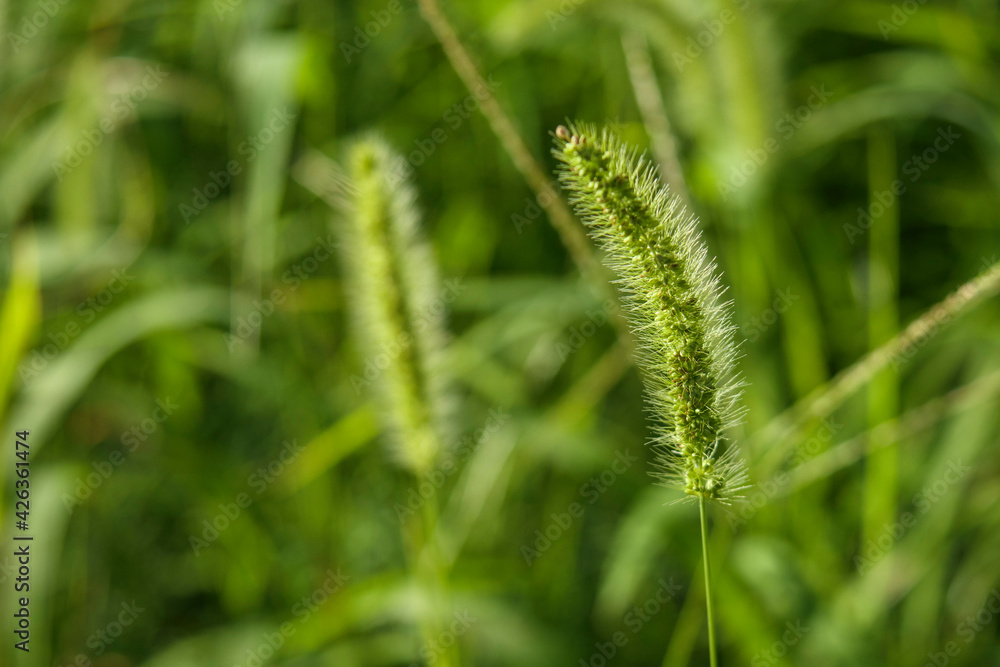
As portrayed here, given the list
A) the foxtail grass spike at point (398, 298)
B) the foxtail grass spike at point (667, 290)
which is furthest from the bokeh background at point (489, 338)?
the foxtail grass spike at point (667, 290)

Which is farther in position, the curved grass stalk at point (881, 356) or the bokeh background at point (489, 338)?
the bokeh background at point (489, 338)

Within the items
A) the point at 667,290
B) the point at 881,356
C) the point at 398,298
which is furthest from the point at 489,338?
the point at 667,290

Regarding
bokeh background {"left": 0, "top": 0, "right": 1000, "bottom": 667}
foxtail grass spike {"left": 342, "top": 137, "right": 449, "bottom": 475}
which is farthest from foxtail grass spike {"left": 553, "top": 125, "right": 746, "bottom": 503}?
foxtail grass spike {"left": 342, "top": 137, "right": 449, "bottom": 475}

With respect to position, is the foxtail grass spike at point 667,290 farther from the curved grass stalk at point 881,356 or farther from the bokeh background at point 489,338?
the bokeh background at point 489,338

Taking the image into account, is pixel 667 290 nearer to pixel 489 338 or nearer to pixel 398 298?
pixel 398 298

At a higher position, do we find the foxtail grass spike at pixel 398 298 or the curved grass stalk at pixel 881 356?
the foxtail grass spike at pixel 398 298

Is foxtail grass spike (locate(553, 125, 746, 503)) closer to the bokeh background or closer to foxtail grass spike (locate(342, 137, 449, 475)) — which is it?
the bokeh background

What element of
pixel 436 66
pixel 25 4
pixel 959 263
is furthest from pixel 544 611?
pixel 25 4
